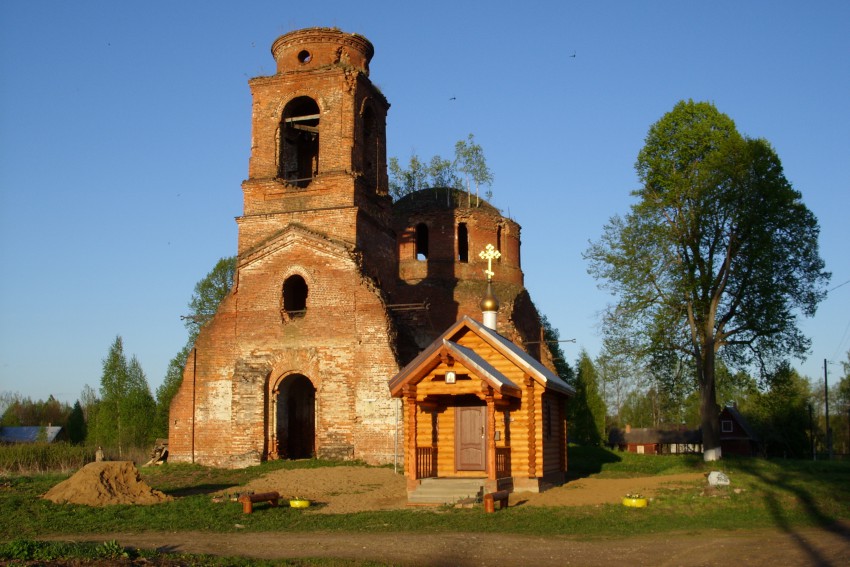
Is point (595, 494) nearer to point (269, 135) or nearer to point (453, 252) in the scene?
point (269, 135)

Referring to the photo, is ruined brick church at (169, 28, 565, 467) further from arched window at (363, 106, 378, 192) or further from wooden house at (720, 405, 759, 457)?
wooden house at (720, 405, 759, 457)

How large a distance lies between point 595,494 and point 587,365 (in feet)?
93.3

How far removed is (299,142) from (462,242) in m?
10.7

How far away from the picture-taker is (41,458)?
2675cm

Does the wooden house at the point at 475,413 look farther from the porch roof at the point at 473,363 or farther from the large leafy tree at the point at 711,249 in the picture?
the large leafy tree at the point at 711,249

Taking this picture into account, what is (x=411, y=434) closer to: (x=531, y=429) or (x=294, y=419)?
(x=531, y=429)

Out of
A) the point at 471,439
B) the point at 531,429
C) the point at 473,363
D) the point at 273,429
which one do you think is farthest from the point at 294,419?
the point at 473,363

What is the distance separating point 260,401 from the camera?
80.4 ft

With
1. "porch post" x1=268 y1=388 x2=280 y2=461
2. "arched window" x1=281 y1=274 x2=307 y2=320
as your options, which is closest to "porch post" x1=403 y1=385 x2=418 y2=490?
"porch post" x1=268 y1=388 x2=280 y2=461

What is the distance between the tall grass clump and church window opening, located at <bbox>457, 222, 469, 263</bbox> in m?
17.0

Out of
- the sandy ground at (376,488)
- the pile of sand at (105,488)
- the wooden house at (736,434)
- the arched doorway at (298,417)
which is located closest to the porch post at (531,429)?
the sandy ground at (376,488)

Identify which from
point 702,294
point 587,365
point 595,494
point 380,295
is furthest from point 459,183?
point 595,494

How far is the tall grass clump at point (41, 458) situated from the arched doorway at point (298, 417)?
660 cm

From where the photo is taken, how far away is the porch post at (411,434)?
17.3 m
